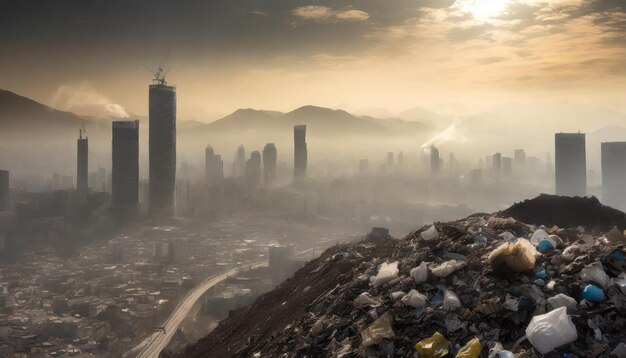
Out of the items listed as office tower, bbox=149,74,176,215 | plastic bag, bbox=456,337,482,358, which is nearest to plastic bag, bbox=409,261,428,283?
plastic bag, bbox=456,337,482,358

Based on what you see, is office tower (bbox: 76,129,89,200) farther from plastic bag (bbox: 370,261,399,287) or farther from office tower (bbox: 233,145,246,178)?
plastic bag (bbox: 370,261,399,287)

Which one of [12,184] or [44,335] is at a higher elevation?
[12,184]

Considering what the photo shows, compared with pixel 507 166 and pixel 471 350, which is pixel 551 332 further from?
pixel 507 166

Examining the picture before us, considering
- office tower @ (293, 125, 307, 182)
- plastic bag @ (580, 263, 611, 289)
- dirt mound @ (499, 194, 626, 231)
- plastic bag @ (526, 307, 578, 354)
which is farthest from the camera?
office tower @ (293, 125, 307, 182)

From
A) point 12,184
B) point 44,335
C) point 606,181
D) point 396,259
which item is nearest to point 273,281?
point 44,335

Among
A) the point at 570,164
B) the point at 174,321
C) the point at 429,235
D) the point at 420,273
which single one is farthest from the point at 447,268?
the point at 570,164

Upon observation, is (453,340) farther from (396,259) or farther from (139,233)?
(139,233)
